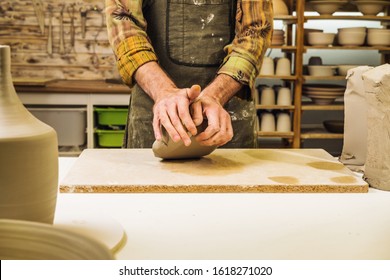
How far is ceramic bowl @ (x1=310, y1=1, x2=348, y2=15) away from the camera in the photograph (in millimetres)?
4477

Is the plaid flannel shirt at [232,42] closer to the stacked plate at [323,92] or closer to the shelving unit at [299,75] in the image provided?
the shelving unit at [299,75]

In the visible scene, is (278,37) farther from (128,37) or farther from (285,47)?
(128,37)

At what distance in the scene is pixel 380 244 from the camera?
101cm

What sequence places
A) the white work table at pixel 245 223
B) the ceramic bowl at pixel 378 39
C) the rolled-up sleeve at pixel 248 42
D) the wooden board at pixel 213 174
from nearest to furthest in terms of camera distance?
the white work table at pixel 245 223
the wooden board at pixel 213 174
the rolled-up sleeve at pixel 248 42
the ceramic bowl at pixel 378 39

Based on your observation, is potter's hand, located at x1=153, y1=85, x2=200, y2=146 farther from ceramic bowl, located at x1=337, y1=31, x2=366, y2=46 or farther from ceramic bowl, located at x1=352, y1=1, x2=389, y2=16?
ceramic bowl, located at x1=352, y1=1, x2=389, y2=16

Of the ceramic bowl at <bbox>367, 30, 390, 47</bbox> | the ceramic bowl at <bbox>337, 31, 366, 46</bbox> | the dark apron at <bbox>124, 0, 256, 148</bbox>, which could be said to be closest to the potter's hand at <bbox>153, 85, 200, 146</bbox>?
the dark apron at <bbox>124, 0, 256, 148</bbox>

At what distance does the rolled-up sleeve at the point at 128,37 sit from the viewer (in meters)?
1.91

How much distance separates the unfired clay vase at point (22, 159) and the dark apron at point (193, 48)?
1.19 m

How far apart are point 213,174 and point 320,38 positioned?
10.8 feet

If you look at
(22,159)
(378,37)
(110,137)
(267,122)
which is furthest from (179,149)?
(378,37)

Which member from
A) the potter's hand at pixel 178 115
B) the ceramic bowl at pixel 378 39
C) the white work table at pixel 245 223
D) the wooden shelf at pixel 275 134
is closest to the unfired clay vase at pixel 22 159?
the white work table at pixel 245 223
